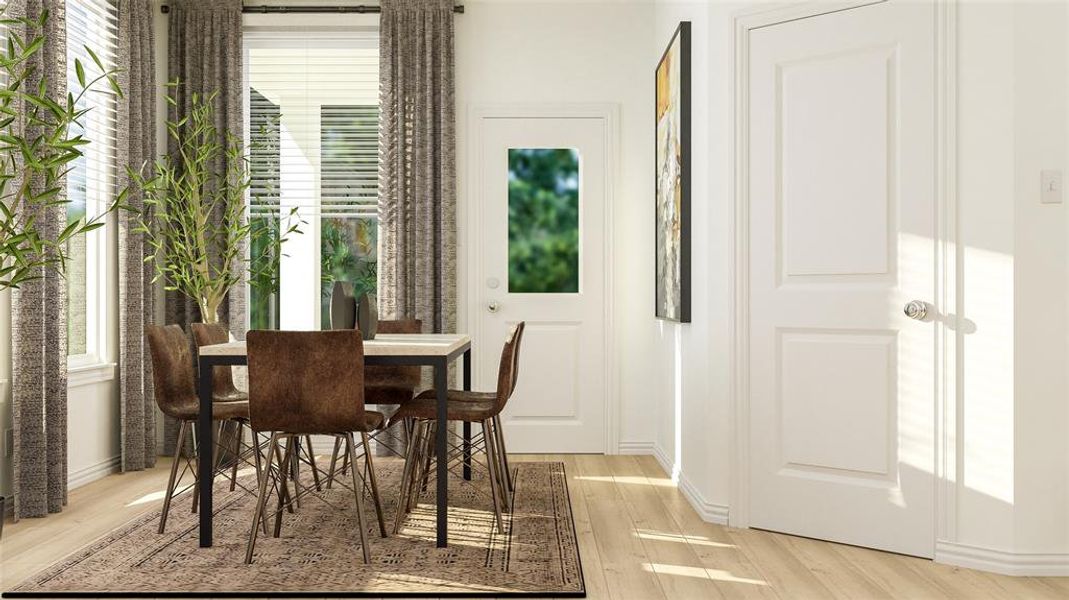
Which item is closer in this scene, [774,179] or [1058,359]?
[1058,359]

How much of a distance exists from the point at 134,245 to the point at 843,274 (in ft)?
12.0

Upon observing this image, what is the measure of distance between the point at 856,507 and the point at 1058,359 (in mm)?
881

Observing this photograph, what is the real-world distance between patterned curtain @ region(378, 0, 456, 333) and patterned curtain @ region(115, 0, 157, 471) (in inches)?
51.7

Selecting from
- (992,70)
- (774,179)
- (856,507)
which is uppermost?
(992,70)

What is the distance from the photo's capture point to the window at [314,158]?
5332mm

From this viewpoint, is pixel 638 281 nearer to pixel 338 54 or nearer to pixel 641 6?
pixel 641 6

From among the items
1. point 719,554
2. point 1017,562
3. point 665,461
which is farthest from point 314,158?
point 1017,562

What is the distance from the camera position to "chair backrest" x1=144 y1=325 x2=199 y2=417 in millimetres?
3461

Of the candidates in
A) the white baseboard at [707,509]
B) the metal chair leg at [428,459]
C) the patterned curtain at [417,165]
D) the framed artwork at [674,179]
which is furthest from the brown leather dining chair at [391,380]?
the white baseboard at [707,509]

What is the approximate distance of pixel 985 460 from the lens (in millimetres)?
2941

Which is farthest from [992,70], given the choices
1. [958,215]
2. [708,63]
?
[708,63]

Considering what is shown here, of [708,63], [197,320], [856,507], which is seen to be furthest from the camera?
[197,320]

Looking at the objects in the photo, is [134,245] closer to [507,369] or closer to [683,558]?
[507,369]

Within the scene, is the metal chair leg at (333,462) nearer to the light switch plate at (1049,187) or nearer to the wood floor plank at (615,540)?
the wood floor plank at (615,540)
